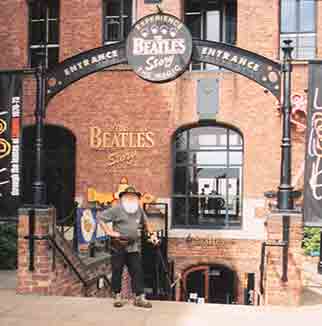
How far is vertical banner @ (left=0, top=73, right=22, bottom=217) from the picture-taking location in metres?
9.07

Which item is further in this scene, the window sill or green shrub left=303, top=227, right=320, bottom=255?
the window sill

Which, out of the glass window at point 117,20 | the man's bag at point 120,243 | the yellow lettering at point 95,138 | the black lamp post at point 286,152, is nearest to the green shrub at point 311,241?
the yellow lettering at point 95,138

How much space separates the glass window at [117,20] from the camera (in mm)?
15500

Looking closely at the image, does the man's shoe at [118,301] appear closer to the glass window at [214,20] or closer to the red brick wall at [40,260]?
the red brick wall at [40,260]

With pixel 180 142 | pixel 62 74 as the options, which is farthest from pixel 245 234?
pixel 62 74

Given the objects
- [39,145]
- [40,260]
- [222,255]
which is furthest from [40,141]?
[222,255]

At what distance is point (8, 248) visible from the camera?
40.0ft

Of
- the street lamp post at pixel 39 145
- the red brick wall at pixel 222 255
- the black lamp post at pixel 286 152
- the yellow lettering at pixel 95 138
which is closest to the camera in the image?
the black lamp post at pixel 286 152

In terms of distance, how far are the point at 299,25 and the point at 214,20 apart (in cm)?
217

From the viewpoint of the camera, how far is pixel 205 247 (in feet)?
47.3

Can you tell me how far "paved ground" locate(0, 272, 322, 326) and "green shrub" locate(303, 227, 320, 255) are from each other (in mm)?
6239

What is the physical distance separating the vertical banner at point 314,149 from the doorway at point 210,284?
21.3 ft

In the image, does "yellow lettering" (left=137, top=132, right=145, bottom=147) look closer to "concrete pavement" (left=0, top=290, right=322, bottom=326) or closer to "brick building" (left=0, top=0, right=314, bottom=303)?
"brick building" (left=0, top=0, right=314, bottom=303)

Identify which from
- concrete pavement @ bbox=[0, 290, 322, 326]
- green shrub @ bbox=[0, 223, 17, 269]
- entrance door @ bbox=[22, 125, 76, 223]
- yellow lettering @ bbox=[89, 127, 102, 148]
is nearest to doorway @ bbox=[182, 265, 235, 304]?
entrance door @ bbox=[22, 125, 76, 223]
